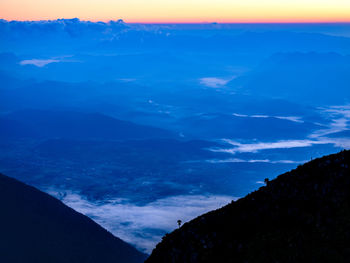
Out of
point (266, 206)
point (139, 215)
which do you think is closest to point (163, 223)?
point (139, 215)

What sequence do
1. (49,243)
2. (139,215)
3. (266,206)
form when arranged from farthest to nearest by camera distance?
(139,215) → (49,243) → (266,206)

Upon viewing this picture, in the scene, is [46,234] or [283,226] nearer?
[283,226]

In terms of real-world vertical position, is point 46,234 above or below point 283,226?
above

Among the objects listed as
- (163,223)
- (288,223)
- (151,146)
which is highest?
(151,146)

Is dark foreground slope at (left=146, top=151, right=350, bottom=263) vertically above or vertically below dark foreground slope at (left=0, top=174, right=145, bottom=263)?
below

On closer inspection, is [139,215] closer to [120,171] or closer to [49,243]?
[120,171]

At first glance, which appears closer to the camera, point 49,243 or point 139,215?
point 49,243
